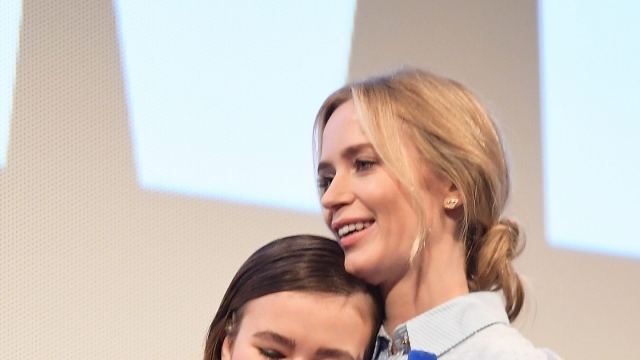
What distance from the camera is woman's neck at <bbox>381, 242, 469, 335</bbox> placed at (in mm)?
1078

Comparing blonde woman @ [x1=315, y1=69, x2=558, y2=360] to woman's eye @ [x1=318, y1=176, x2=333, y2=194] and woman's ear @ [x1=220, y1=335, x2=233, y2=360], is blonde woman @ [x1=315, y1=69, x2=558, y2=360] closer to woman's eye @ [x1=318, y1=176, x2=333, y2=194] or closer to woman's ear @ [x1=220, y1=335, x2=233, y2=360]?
woman's eye @ [x1=318, y1=176, x2=333, y2=194]

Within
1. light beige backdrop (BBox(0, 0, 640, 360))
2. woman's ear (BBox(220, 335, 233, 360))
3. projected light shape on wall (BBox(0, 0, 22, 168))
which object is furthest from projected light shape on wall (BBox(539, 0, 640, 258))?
projected light shape on wall (BBox(0, 0, 22, 168))

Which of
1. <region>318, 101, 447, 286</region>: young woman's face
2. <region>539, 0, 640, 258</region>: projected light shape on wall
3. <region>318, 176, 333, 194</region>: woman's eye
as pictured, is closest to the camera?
<region>318, 101, 447, 286</region>: young woman's face

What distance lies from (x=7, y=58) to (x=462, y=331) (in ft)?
3.06

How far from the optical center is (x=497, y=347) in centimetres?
96

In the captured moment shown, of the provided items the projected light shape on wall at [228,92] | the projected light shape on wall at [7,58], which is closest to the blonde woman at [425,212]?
the projected light shape on wall at [228,92]

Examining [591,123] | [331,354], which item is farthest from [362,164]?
[591,123]

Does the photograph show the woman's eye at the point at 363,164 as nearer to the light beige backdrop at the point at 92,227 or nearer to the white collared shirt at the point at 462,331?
the white collared shirt at the point at 462,331

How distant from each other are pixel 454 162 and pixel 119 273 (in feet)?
2.27

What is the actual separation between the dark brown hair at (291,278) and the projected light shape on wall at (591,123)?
79cm

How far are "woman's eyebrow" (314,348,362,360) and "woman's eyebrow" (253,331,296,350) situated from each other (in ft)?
0.10

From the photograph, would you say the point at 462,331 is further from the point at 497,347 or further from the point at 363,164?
the point at 363,164

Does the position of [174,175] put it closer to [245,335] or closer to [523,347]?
[245,335]

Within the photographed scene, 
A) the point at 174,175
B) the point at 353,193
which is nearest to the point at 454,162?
the point at 353,193
